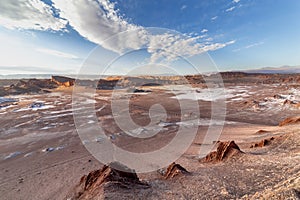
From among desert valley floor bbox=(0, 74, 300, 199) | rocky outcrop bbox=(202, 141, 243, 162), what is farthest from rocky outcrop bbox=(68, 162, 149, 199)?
rocky outcrop bbox=(202, 141, 243, 162)

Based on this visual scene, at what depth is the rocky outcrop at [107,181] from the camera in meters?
4.49

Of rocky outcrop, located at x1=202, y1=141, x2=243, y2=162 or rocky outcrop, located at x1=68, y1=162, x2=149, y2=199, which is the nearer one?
rocky outcrop, located at x1=68, y1=162, x2=149, y2=199

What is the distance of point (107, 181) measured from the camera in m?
4.56

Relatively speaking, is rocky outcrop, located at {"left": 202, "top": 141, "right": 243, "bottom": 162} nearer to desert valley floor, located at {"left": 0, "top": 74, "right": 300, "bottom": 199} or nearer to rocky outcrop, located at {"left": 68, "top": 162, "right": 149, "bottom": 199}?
desert valley floor, located at {"left": 0, "top": 74, "right": 300, "bottom": 199}

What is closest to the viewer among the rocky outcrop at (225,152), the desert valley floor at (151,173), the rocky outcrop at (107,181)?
the desert valley floor at (151,173)

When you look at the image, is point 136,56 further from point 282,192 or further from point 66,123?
point 66,123

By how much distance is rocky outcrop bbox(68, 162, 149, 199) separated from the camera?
4489mm

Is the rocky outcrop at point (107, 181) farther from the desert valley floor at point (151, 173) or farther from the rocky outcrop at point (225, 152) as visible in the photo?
the rocky outcrop at point (225, 152)

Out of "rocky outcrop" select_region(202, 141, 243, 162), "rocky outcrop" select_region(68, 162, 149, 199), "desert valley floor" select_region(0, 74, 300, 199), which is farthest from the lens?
"rocky outcrop" select_region(202, 141, 243, 162)

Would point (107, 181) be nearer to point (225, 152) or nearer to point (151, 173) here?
point (151, 173)

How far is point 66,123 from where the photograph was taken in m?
15.9

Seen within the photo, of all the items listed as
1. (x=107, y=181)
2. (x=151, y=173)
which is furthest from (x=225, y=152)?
(x=107, y=181)

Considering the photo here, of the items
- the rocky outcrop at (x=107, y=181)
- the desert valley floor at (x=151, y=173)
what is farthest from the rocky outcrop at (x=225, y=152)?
the rocky outcrop at (x=107, y=181)

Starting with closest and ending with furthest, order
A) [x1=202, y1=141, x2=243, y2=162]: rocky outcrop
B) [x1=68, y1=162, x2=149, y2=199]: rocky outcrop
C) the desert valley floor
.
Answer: the desert valley floor → [x1=68, y1=162, x2=149, y2=199]: rocky outcrop → [x1=202, y1=141, x2=243, y2=162]: rocky outcrop
